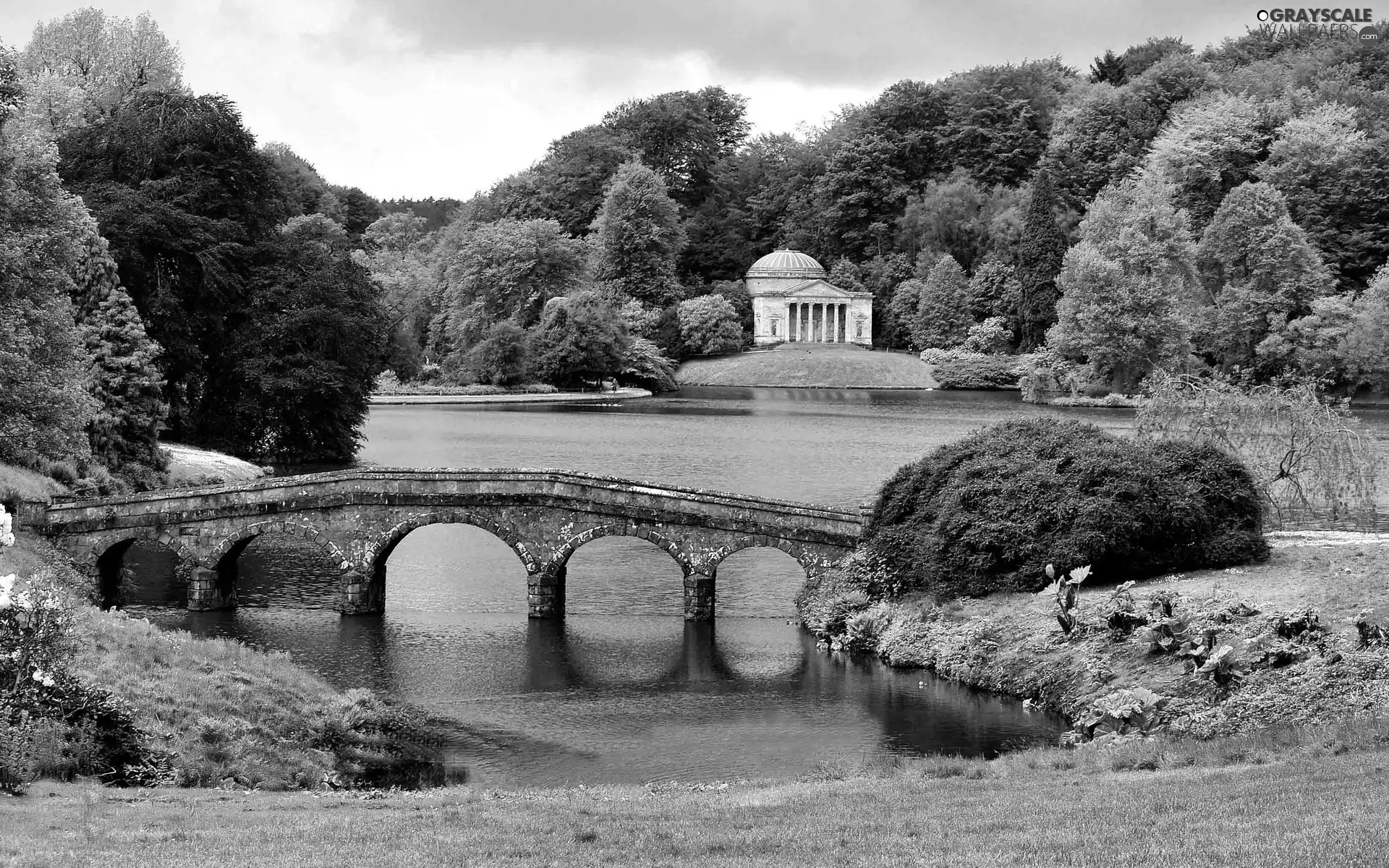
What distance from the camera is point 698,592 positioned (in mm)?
44750

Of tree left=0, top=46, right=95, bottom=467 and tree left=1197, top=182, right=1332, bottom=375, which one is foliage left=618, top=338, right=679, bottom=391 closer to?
A: tree left=1197, top=182, right=1332, bottom=375

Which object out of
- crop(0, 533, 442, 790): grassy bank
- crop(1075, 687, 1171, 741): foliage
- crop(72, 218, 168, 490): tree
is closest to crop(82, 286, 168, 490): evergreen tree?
crop(72, 218, 168, 490): tree

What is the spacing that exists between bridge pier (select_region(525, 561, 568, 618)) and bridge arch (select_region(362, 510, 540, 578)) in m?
0.24

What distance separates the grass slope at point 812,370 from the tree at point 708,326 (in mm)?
1341

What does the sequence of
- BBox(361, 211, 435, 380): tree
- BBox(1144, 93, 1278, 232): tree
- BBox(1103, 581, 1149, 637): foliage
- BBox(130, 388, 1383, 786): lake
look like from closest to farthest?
BBox(130, 388, 1383, 786): lake, BBox(1103, 581, 1149, 637): foliage, BBox(1144, 93, 1278, 232): tree, BBox(361, 211, 435, 380): tree

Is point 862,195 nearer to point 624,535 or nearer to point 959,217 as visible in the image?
point 959,217

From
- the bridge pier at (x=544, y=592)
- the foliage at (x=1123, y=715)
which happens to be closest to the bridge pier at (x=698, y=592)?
the bridge pier at (x=544, y=592)

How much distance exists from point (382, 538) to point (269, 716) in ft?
57.3

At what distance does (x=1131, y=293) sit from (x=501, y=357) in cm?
5281

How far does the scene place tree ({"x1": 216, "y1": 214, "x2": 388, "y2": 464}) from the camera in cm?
7475

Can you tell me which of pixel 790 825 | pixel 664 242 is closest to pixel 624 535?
pixel 790 825

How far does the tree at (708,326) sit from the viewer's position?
496ft

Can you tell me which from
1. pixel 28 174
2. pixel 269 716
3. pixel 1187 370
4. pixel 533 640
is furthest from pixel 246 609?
Result: pixel 1187 370

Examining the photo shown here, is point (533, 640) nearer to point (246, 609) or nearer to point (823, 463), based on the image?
point (246, 609)
